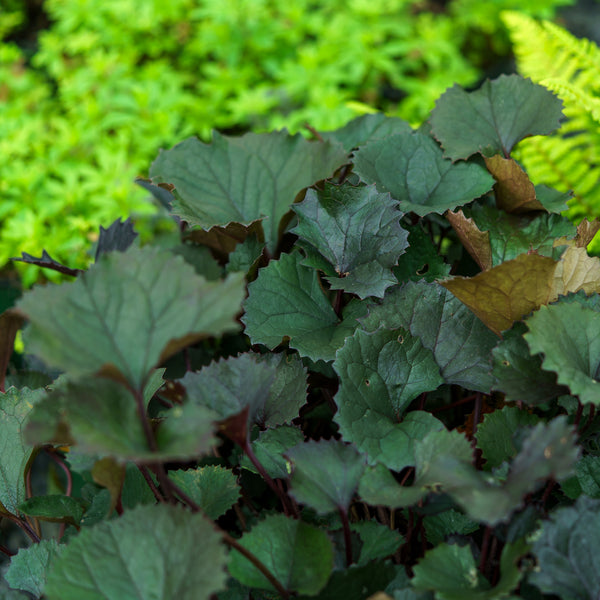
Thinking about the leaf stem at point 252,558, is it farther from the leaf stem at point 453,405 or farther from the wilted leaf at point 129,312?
the leaf stem at point 453,405

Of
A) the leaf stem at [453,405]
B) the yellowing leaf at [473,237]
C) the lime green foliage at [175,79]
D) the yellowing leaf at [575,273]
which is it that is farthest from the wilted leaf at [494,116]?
the lime green foliage at [175,79]

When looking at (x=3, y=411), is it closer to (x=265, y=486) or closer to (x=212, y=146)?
(x=265, y=486)

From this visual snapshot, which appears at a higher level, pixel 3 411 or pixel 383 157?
pixel 383 157

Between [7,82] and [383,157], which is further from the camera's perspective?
[7,82]

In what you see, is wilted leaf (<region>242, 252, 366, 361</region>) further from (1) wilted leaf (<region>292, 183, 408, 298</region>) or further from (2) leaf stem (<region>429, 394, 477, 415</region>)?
(2) leaf stem (<region>429, 394, 477, 415</region>)

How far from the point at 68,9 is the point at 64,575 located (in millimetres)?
3409

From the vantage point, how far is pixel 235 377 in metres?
0.75

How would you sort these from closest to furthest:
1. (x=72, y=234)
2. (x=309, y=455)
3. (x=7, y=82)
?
(x=309, y=455), (x=72, y=234), (x=7, y=82)

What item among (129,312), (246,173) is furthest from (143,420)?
(246,173)

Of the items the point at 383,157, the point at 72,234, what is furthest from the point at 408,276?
the point at 72,234

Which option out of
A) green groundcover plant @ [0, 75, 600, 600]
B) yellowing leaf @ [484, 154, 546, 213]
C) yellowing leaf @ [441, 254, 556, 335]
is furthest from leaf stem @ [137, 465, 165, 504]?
yellowing leaf @ [484, 154, 546, 213]

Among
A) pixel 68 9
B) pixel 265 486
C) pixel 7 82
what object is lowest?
pixel 265 486

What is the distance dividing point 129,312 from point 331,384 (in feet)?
1.35

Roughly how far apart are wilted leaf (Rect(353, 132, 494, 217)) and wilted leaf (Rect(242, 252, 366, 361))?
7.9 inches
